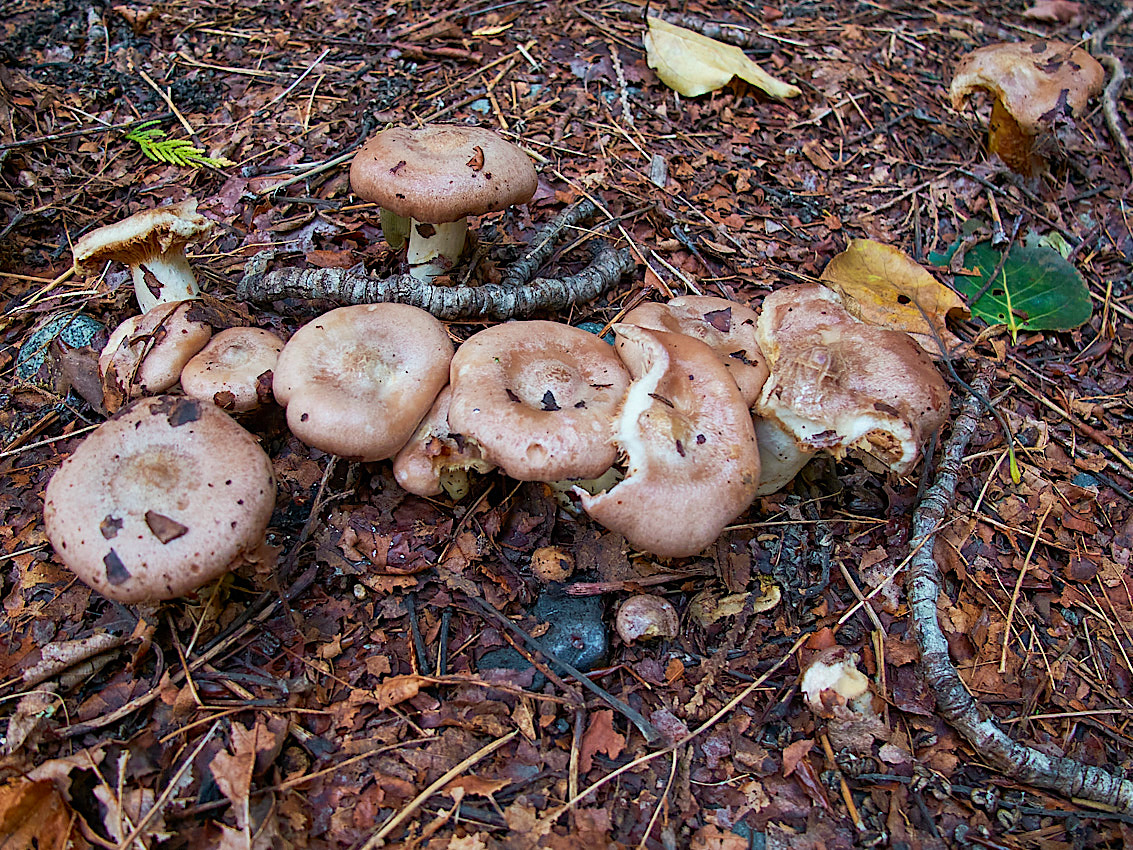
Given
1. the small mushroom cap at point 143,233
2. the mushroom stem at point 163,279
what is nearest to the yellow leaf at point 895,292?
the small mushroom cap at point 143,233

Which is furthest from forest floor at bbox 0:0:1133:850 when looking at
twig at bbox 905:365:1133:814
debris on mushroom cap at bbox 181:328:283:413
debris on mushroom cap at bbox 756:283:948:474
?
debris on mushroom cap at bbox 756:283:948:474

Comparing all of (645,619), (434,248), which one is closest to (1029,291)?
(645,619)

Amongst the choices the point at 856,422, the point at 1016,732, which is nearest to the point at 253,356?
the point at 856,422

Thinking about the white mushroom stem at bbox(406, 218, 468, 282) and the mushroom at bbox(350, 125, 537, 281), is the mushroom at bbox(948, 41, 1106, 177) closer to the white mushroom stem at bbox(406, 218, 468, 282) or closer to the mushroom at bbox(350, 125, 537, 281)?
the mushroom at bbox(350, 125, 537, 281)

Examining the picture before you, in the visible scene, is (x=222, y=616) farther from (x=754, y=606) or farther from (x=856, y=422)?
(x=856, y=422)

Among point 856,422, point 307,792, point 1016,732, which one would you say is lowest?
point 1016,732

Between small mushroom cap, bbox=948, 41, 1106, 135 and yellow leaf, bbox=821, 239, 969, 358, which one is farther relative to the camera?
small mushroom cap, bbox=948, 41, 1106, 135

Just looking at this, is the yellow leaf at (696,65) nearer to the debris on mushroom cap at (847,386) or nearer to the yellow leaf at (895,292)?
the yellow leaf at (895,292)
